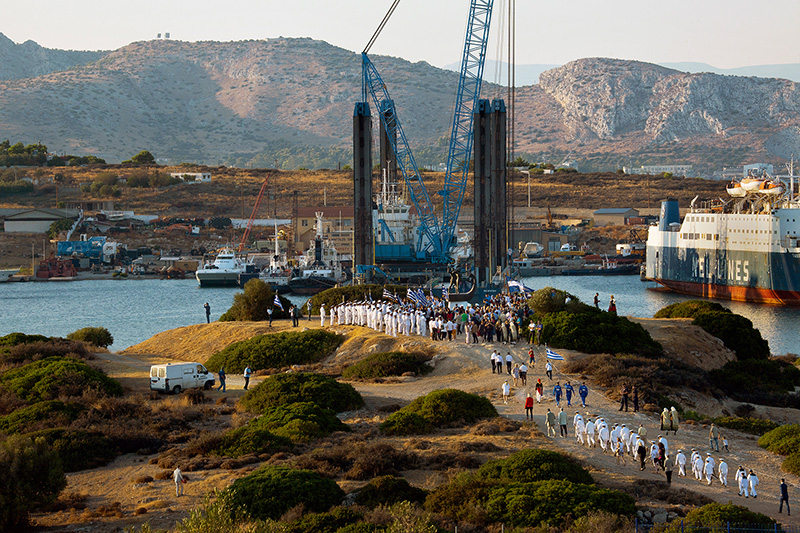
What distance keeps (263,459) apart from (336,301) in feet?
83.4

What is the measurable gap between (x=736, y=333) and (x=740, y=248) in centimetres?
4182

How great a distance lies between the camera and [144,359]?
4362 centimetres

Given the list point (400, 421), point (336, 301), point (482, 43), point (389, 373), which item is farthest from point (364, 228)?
point (400, 421)

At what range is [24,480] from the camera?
21234 millimetres

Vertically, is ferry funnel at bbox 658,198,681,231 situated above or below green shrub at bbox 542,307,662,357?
above

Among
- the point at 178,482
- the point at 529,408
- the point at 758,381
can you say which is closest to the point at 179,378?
the point at 178,482

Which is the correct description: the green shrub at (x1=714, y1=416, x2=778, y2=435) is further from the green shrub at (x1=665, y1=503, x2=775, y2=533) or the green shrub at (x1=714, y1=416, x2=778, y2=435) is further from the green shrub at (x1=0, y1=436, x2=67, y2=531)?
the green shrub at (x1=0, y1=436, x2=67, y2=531)

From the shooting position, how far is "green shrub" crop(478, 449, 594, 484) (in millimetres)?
21375

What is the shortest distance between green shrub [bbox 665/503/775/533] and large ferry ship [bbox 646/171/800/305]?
62.6 metres

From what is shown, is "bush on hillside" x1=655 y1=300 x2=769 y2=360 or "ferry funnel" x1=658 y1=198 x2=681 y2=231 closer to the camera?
"bush on hillside" x1=655 y1=300 x2=769 y2=360

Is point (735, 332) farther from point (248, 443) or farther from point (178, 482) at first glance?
point (178, 482)

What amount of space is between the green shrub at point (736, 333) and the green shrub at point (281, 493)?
26683 mm

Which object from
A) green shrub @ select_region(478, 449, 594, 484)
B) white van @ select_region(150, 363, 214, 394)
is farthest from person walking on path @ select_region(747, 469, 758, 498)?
white van @ select_region(150, 363, 214, 394)

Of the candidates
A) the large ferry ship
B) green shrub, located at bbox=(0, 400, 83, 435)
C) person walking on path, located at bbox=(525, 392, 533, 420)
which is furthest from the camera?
the large ferry ship
